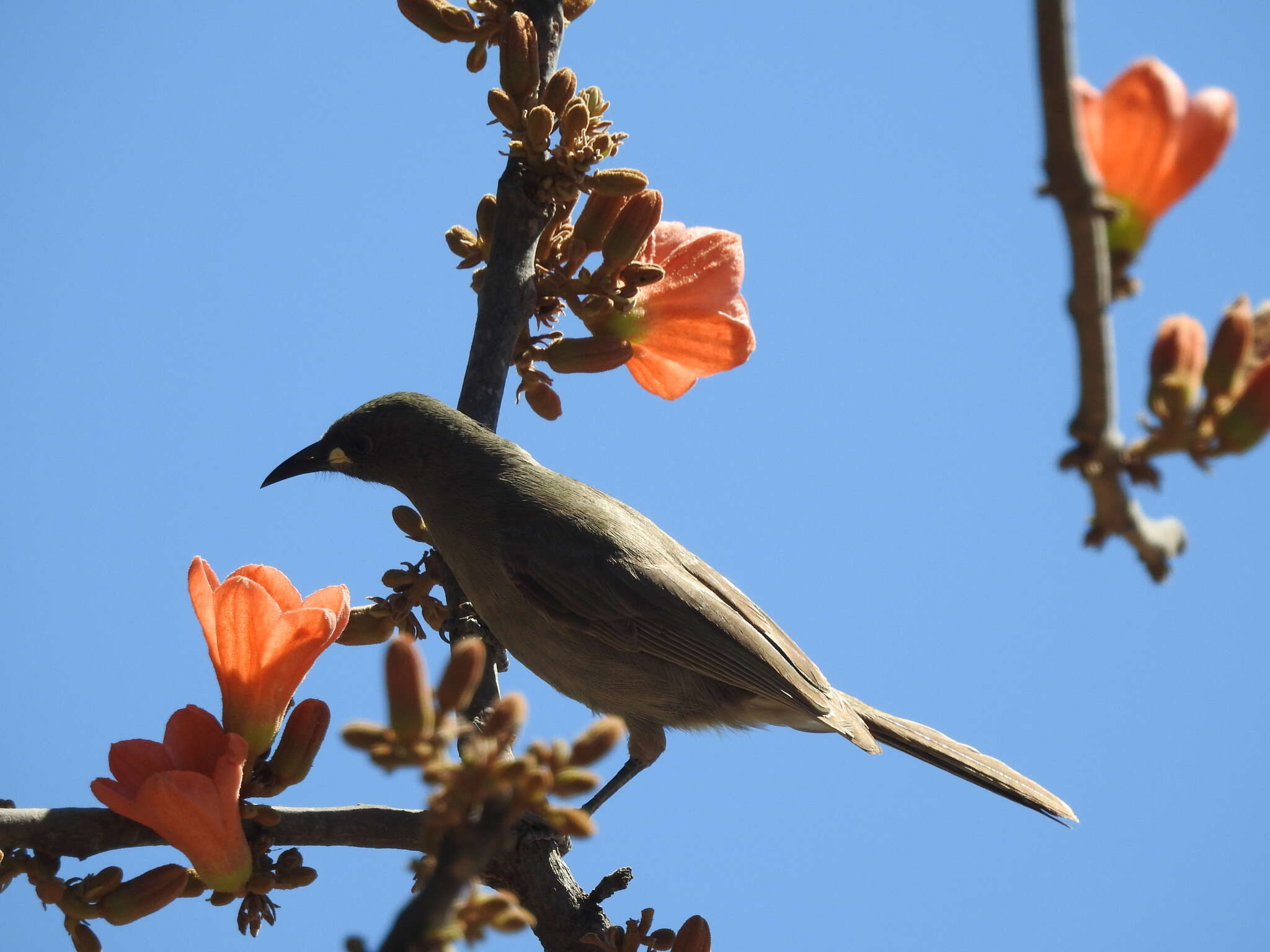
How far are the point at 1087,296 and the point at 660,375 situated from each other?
9.37 ft

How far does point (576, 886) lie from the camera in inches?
141

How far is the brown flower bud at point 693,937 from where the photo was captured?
3.18 m

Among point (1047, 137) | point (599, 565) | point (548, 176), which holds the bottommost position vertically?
point (1047, 137)

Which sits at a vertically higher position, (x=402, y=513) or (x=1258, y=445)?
(x=402, y=513)

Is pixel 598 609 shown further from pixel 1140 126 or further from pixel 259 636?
pixel 1140 126

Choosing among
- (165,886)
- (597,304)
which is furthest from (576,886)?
(597,304)

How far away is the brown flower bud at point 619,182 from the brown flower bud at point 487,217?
0.49 m

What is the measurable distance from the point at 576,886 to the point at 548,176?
2.36 m

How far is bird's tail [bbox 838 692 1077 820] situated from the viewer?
4605mm

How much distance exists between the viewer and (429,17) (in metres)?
4.11

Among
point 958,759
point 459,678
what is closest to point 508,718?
point 459,678

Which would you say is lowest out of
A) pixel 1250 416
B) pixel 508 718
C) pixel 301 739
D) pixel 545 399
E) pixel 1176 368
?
pixel 508 718

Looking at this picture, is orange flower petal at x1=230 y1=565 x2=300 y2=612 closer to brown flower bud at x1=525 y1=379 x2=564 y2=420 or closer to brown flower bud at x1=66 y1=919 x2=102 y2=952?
brown flower bud at x1=66 y1=919 x2=102 y2=952

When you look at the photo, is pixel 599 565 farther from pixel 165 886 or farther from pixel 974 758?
pixel 165 886
